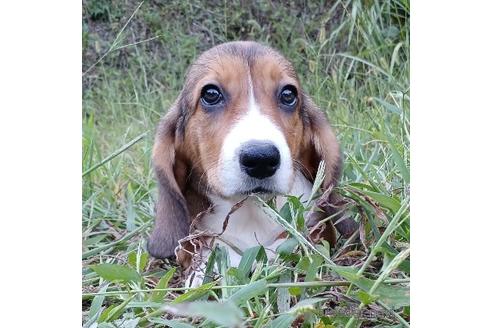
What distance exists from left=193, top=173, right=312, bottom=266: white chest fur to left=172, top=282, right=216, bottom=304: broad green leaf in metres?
0.28

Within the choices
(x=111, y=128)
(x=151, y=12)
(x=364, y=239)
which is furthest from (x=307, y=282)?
(x=111, y=128)

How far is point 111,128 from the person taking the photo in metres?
2.29

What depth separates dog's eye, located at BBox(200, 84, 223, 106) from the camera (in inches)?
79.0

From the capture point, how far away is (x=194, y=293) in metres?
1.44

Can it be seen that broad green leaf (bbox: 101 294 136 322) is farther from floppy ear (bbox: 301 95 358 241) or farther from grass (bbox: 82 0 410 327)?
floppy ear (bbox: 301 95 358 241)

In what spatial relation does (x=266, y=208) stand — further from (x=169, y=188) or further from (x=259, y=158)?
(x=169, y=188)

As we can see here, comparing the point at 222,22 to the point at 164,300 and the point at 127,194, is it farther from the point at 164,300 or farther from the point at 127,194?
the point at 164,300

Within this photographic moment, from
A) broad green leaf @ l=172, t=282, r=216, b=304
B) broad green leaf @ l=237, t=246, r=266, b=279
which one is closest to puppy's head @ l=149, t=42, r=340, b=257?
broad green leaf @ l=237, t=246, r=266, b=279

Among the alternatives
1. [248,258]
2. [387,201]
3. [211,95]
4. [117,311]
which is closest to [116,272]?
[117,311]

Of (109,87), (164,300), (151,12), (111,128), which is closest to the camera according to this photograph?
(164,300)

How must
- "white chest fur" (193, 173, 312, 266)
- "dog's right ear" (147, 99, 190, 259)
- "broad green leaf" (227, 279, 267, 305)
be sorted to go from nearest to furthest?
"broad green leaf" (227, 279, 267, 305), "white chest fur" (193, 173, 312, 266), "dog's right ear" (147, 99, 190, 259)

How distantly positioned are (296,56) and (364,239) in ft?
2.40

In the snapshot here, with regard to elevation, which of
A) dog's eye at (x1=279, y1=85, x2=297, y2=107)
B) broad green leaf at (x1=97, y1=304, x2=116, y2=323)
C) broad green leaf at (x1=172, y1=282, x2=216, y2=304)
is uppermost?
dog's eye at (x1=279, y1=85, x2=297, y2=107)
